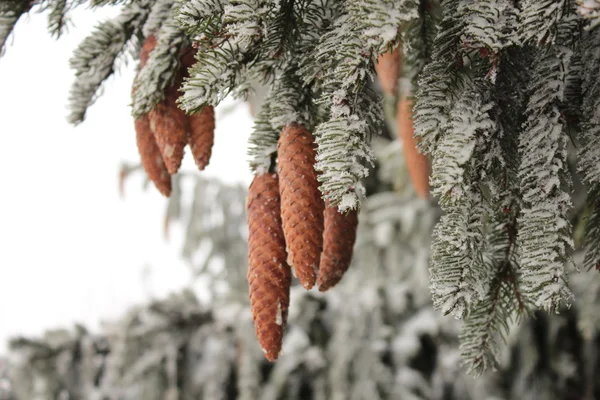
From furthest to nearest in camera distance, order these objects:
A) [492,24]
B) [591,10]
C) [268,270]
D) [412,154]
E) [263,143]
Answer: [412,154]
[263,143]
[268,270]
[492,24]
[591,10]

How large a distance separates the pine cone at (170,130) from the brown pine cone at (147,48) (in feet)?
0.34

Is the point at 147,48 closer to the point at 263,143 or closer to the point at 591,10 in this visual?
the point at 263,143

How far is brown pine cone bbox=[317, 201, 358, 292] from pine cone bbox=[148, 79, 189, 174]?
9.1 inches

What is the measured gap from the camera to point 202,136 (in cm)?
88

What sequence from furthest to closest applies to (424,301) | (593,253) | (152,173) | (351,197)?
(424,301) < (152,173) < (593,253) < (351,197)

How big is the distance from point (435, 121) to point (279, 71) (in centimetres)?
27

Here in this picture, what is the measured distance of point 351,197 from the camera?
64 cm

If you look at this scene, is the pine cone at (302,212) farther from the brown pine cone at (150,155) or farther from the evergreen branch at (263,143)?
the brown pine cone at (150,155)

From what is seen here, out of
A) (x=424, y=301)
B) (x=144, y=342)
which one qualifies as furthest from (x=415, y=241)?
(x=144, y=342)

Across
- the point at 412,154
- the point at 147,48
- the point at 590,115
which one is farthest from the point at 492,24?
the point at 412,154

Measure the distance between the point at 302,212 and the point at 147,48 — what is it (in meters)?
0.41

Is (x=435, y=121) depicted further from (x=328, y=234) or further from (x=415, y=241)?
(x=415, y=241)

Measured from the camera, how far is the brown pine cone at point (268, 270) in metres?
0.77

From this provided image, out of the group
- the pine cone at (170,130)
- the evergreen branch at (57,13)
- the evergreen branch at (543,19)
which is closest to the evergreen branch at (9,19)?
the evergreen branch at (57,13)
